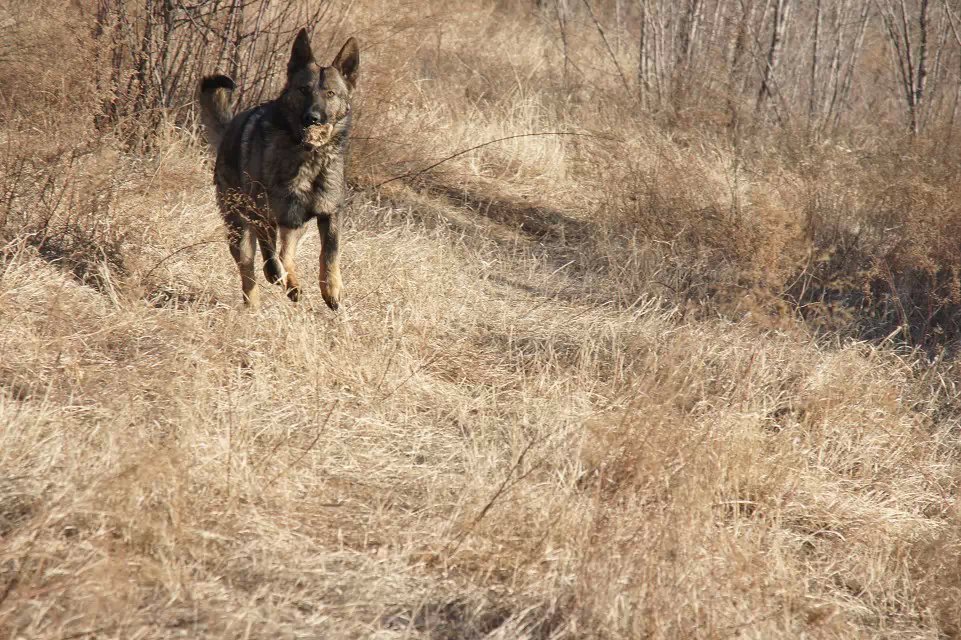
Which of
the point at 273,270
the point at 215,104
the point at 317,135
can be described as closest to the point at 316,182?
the point at 317,135

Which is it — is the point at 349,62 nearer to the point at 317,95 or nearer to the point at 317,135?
the point at 317,95

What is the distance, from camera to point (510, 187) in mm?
7730

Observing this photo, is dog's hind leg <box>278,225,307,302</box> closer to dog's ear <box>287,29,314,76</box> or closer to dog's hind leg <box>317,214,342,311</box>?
dog's hind leg <box>317,214,342,311</box>

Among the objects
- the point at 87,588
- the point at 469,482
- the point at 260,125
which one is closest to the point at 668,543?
the point at 469,482

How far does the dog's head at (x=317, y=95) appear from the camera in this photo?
15.1ft

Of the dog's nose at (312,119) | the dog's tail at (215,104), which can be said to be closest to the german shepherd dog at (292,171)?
the dog's nose at (312,119)

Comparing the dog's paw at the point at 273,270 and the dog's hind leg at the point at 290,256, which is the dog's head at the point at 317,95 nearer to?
the dog's hind leg at the point at 290,256

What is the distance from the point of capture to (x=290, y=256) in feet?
15.8

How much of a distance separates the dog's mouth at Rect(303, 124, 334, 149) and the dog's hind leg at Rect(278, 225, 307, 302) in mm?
443

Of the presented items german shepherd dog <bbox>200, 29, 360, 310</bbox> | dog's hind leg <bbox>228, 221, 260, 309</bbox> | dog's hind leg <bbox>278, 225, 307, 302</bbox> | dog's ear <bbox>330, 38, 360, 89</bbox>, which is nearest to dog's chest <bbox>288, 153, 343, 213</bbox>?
german shepherd dog <bbox>200, 29, 360, 310</bbox>

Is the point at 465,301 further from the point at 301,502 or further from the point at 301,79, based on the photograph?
the point at 301,502

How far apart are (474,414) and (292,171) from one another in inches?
62.3

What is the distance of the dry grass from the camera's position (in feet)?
9.09

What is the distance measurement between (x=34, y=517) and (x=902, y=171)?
250 inches
